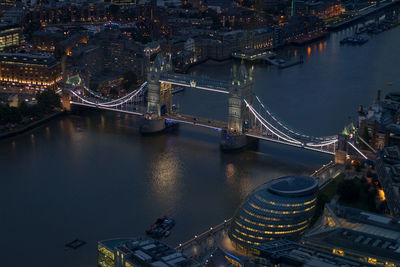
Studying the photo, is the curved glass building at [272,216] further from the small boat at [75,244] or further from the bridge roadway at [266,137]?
the bridge roadway at [266,137]

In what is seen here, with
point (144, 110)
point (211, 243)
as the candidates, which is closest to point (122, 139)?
point (144, 110)

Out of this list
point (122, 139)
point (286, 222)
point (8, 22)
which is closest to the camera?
point (286, 222)

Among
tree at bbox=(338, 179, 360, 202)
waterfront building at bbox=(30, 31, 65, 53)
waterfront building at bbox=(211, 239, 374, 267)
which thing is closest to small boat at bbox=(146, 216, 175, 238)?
waterfront building at bbox=(211, 239, 374, 267)

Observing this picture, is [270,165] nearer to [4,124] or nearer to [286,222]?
[286,222]

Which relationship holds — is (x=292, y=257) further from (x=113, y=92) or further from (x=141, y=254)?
(x=113, y=92)

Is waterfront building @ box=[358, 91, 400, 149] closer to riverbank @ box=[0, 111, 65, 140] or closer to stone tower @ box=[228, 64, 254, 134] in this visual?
stone tower @ box=[228, 64, 254, 134]
